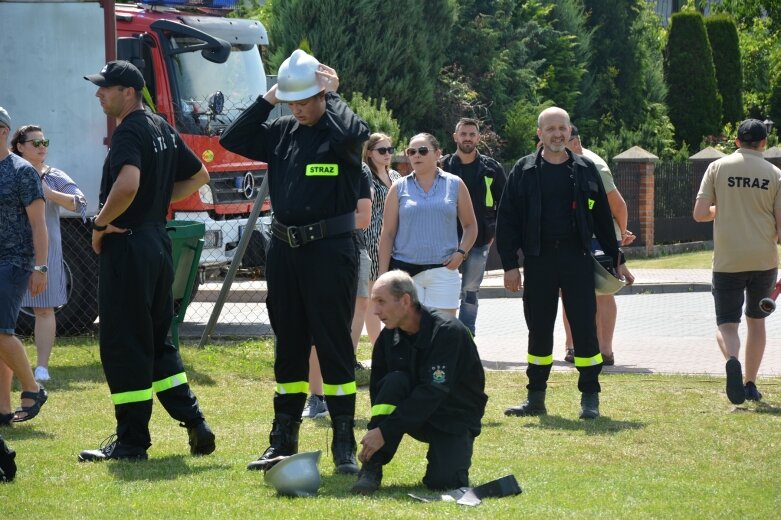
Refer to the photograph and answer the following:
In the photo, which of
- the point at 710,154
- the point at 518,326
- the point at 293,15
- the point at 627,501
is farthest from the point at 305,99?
the point at 710,154

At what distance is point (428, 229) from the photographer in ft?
29.9

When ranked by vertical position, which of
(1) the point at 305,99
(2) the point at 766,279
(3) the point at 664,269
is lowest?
(3) the point at 664,269

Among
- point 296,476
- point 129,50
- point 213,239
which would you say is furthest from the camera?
point 213,239

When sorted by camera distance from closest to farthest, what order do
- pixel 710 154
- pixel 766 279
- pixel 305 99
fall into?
pixel 305 99 → pixel 766 279 → pixel 710 154

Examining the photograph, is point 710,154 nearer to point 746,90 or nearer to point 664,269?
point 664,269

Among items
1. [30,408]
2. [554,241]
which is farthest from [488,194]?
[30,408]

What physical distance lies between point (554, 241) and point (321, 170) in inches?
100

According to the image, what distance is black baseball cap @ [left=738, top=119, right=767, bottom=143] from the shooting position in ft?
30.1

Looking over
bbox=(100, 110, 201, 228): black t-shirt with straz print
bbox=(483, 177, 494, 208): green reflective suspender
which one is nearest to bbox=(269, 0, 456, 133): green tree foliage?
bbox=(483, 177, 494, 208): green reflective suspender

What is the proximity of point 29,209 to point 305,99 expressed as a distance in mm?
2216

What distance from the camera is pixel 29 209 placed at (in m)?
7.91

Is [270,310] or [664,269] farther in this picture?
[664,269]

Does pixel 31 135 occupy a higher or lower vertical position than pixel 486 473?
higher

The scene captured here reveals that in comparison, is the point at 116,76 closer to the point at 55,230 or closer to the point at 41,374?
the point at 41,374
